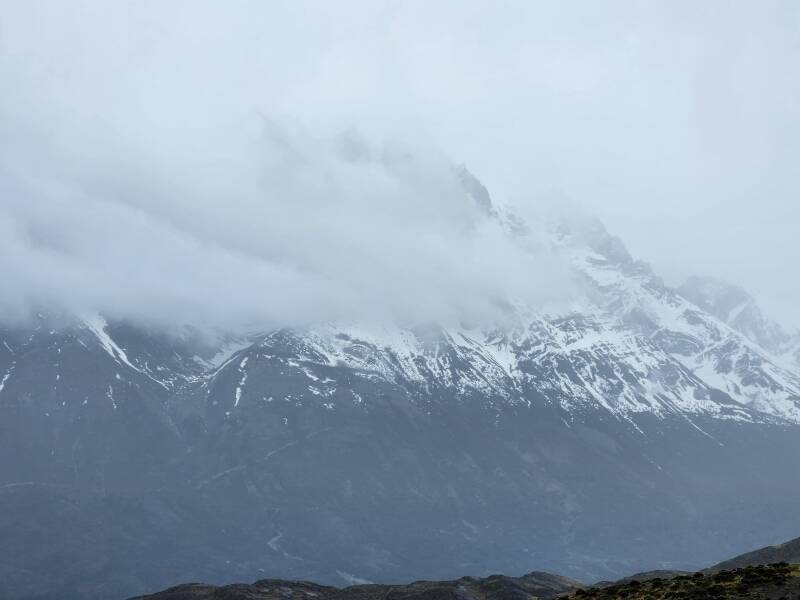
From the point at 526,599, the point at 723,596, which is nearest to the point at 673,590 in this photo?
the point at 723,596

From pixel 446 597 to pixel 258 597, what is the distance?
3962 centimetres

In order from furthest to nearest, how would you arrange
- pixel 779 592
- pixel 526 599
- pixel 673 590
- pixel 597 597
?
pixel 526 599, pixel 597 597, pixel 673 590, pixel 779 592

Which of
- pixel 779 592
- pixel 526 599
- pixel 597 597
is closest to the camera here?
pixel 779 592

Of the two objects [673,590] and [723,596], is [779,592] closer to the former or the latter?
[723,596]

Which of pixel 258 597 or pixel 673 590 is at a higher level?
pixel 258 597

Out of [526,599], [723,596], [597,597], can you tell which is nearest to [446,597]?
[526,599]

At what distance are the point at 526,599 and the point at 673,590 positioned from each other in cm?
8607

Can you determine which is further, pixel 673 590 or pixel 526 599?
pixel 526 599

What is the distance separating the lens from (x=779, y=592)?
3962 inches

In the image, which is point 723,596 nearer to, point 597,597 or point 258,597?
point 597,597

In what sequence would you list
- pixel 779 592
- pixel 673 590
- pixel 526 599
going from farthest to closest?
1. pixel 526 599
2. pixel 673 590
3. pixel 779 592

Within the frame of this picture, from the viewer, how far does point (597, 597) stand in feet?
397

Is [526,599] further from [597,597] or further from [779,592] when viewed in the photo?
[779,592]

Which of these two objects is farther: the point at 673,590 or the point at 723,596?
the point at 673,590
